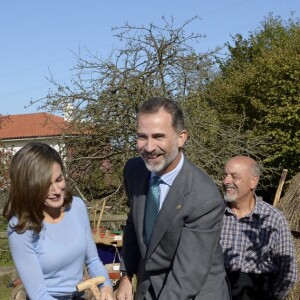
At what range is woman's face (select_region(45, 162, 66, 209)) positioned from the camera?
2.90 m

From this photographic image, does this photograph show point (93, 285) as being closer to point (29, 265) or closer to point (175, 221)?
point (29, 265)

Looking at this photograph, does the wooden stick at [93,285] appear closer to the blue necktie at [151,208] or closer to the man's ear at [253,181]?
the blue necktie at [151,208]

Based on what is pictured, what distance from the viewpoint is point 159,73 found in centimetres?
1103

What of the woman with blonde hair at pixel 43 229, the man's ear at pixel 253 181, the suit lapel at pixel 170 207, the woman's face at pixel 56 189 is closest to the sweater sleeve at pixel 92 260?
the woman with blonde hair at pixel 43 229

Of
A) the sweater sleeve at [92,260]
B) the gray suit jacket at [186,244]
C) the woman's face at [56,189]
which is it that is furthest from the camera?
the sweater sleeve at [92,260]

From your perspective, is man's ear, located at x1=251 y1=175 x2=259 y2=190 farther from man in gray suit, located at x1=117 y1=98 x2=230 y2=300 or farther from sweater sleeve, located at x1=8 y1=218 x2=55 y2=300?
sweater sleeve, located at x1=8 y1=218 x2=55 y2=300

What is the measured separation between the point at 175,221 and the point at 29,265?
0.71m

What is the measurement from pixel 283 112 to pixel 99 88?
45.7ft

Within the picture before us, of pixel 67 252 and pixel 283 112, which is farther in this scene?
pixel 283 112

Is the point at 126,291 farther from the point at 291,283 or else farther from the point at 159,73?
the point at 159,73

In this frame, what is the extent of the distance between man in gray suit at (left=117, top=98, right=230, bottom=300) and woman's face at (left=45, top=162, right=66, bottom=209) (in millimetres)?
399

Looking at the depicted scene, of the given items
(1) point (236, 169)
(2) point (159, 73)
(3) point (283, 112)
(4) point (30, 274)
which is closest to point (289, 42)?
(3) point (283, 112)

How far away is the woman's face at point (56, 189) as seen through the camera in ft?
9.50

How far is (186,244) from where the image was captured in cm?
277
